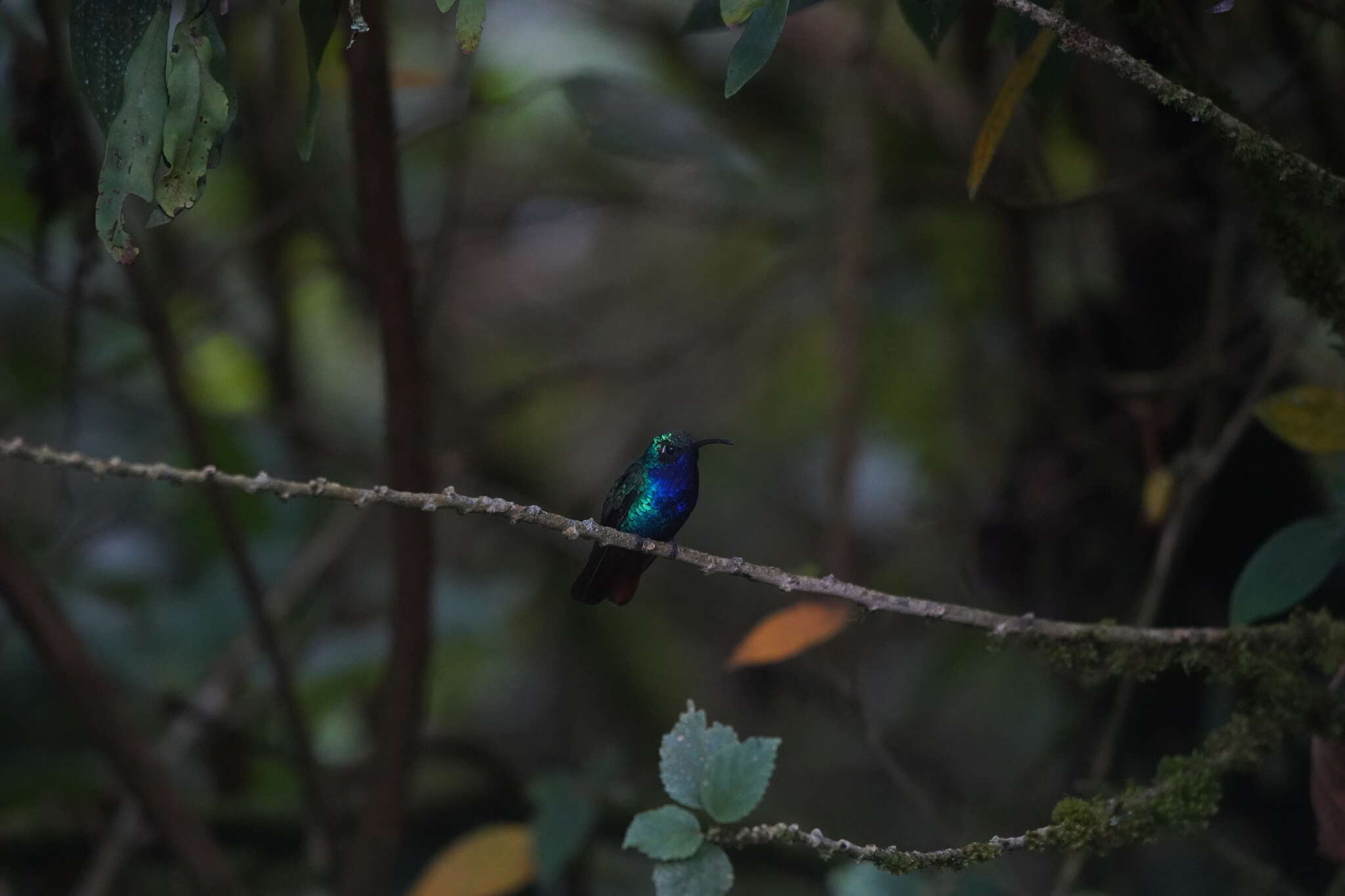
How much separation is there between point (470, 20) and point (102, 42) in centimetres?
43

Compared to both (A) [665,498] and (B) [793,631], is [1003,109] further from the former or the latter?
(B) [793,631]

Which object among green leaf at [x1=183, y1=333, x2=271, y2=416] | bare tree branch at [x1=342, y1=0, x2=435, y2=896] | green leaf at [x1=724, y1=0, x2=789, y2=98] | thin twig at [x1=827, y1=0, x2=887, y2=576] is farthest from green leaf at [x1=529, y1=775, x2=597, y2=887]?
green leaf at [x1=183, y1=333, x2=271, y2=416]

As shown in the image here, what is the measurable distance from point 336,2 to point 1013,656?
3011mm

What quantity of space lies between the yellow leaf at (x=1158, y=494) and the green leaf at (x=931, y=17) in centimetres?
92

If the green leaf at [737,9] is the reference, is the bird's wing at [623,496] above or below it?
below

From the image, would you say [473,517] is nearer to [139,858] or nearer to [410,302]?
[139,858]

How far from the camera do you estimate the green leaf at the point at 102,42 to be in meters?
1.33

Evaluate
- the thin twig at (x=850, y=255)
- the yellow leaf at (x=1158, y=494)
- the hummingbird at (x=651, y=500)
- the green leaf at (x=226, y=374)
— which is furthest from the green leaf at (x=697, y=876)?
the green leaf at (x=226, y=374)

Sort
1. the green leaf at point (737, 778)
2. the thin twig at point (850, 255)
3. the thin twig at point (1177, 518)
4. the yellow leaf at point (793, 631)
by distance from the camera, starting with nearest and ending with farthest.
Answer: the green leaf at point (737, 778)
the yellow leaf at point (793, 631)
the thin twig at point (1177, 518)
the thin twig at point (850, 255)

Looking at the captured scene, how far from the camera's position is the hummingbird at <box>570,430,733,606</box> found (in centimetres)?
140

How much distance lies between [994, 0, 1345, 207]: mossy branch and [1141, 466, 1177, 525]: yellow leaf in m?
0.90

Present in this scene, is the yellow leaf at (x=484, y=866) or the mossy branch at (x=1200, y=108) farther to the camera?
the yellow leaf at (x=484, y=866)

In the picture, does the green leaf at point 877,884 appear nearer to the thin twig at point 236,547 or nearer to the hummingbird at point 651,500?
the hummingbird at point 651,500

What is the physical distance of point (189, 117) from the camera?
1232 mm
